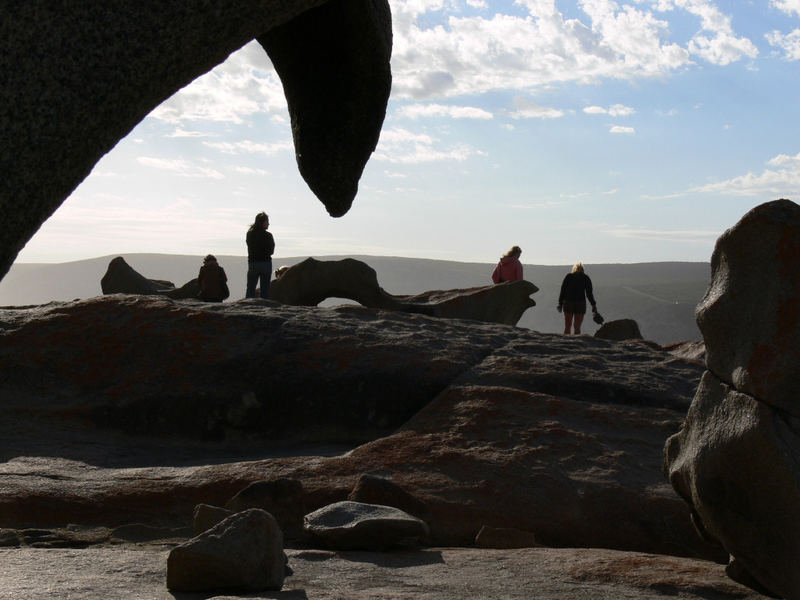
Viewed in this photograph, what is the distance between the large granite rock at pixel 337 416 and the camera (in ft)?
12.4

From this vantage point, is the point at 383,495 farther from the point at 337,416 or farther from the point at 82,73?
the point at 82,73

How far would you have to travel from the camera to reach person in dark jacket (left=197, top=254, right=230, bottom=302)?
35.2 ft

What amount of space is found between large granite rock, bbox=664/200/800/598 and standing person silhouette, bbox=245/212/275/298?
7.74 meters

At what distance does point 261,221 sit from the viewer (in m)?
10.2

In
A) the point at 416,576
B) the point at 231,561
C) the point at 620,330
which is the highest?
the point at 620,330

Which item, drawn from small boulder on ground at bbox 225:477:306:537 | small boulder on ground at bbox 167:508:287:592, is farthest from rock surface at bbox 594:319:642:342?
small boulder on ground at bbox 167:508:287:592

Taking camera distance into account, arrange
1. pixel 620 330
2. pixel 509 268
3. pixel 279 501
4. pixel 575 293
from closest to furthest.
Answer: pixel 279 501 < pixel 620 330 < pixel 509 268 < pixel 575 293

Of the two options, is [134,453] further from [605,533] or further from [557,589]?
[557,589]

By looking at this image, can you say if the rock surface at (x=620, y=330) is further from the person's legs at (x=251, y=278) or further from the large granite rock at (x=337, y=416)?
the person's legs at (x=251, y=278)

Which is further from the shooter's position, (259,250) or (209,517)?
(259,250)

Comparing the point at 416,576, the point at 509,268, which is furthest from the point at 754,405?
the point at 509,268

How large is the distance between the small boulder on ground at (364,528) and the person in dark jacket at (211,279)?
25.6 ft

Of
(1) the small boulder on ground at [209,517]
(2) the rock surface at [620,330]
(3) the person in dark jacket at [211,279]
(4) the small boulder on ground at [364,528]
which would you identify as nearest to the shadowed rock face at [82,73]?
(4) the small boulder on ground at [364,528]

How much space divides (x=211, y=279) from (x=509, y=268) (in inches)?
143
